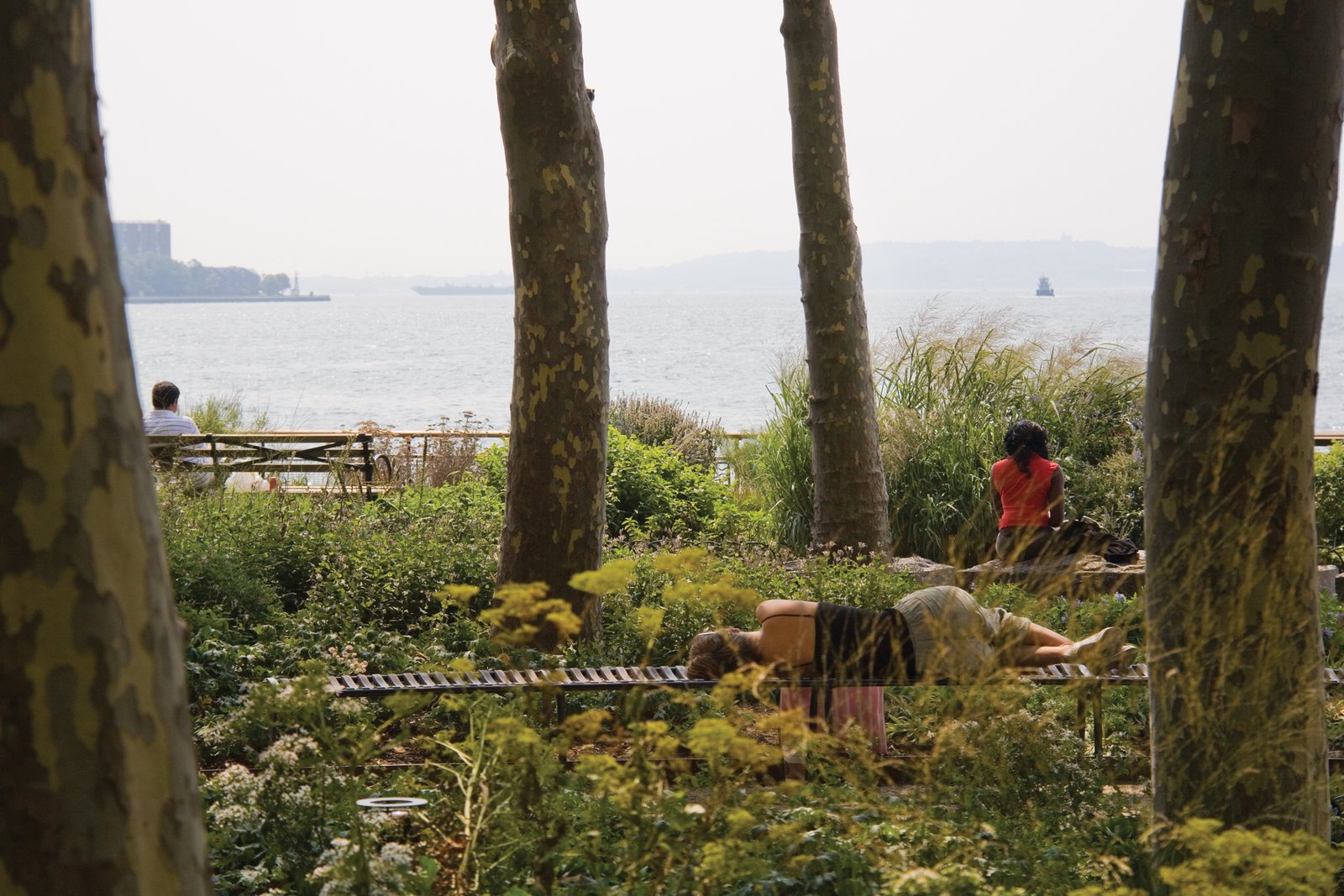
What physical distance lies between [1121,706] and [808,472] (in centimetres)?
464

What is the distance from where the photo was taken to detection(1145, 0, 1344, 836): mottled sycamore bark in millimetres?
3100

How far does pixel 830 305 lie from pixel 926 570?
193cm

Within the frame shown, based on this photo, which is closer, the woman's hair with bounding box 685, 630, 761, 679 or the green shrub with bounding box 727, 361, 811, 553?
the woman's hair with bounding box 685, 630, 761, 679

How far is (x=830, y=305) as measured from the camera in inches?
347

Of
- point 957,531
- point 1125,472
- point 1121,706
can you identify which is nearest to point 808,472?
point 957,531

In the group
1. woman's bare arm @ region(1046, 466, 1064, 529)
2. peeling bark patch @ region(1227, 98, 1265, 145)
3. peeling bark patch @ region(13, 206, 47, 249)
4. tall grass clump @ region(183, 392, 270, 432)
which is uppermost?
peeling bark patch @ region(1227, 98, 1265, 145)

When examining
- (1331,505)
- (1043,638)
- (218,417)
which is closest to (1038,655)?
(1043,638)

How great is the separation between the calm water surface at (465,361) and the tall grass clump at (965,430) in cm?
53

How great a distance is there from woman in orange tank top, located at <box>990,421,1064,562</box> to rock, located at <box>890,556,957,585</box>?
1.55 ft

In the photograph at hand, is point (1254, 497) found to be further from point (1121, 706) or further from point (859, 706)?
point (1121, 706)

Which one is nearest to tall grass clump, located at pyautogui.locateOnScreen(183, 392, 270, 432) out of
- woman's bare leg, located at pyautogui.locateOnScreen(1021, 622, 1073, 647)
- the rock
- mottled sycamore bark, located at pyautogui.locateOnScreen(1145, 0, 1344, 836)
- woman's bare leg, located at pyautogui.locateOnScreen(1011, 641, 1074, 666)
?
the rock

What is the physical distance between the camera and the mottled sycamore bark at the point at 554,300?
6.25 meters

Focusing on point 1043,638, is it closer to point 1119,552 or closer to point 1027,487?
point 1027,487

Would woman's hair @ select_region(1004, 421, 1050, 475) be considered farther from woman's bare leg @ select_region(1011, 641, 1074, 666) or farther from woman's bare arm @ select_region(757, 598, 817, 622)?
woman's bare arm @ select_region(757, 598, 817, 622)
